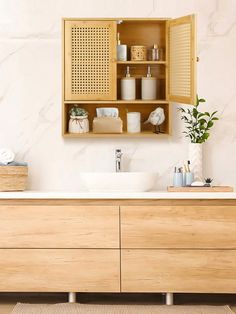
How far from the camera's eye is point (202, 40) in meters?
5.68

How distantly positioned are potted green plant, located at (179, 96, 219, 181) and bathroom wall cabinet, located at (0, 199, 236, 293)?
0.40 m

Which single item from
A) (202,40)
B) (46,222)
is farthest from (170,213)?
(202,40)

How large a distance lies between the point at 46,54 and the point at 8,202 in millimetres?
1078

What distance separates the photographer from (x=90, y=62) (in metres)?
5.68

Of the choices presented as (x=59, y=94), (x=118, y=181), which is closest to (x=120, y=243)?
(x=118, y=181)

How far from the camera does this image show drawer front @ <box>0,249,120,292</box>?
5.32m

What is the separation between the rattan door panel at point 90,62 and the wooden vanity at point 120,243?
2.62 ft

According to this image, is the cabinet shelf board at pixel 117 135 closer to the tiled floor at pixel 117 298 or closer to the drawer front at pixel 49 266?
the drawer front at pixel 49 266

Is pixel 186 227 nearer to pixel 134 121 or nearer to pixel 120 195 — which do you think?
pixel 120 195

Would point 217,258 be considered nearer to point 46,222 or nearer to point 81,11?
point 46,222

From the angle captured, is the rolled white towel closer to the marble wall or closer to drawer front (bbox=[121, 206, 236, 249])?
the marble wall

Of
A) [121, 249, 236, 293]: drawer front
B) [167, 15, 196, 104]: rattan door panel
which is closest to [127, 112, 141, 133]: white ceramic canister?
[167, 15, 196, 104]: rattan door panel

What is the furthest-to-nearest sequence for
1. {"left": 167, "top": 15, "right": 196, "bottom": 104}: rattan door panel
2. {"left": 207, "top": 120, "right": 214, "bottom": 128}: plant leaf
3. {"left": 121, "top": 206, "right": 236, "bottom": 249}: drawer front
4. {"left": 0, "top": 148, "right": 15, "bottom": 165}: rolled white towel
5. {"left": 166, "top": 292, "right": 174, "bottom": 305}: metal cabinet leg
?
{"left": 207, "top": 120, "right": 214, "bottom": 128}: plant leaf
{"left": 0, "top": 148, "right": 15, "bottom": 165}: rolled white towel
{"left": 166, "top": 292, "right": 174, "bottom": 305}: metal cabinet leg
{"left": 121, "top": 206, "right": 236, "bottom": 249}: drawer front
{"left": 167, "top": 15, "right": 196, "bottom": 104}: rattan door panel

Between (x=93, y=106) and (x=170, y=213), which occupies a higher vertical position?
(x=93, y=106)
